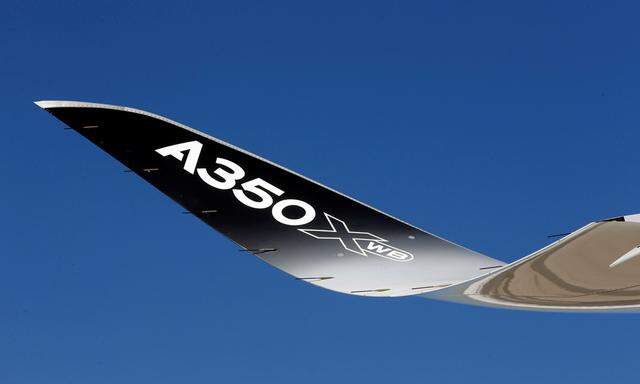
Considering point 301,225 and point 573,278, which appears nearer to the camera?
point 573,278

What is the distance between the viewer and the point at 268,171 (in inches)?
1160

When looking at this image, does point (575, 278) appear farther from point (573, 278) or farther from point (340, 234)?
point (340, 234)

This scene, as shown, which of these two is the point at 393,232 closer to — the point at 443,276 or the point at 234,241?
the point at 443,276

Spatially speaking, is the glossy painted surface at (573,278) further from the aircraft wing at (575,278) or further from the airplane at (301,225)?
the airplane at (301,225)

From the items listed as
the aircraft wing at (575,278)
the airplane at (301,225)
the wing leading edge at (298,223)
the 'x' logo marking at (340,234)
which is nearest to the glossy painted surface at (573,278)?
the aircraft wing at (575,278)

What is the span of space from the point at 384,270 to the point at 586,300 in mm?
6751

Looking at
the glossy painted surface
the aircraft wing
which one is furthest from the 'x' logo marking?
the glossy painted surface

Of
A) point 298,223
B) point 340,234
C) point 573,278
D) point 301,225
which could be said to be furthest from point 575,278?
point 298,223

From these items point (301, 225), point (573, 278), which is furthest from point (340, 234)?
point (573, 278)

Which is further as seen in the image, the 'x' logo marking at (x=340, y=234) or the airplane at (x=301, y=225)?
the 'x' logo marking at (x=340, y=234)

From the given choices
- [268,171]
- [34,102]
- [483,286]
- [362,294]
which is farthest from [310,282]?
[34,102]

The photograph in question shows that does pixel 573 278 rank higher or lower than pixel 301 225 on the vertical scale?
lower

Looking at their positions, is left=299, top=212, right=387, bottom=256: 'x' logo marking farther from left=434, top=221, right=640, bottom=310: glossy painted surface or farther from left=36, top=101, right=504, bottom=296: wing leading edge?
left=434, top=221, right=640, bottom=310: glossy painted surface

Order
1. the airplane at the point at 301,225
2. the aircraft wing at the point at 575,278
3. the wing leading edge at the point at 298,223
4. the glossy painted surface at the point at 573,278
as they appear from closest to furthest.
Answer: the aircraft wing at the point at 575,278 → the glossy painted surface at the point at 573,278 → the airplane at the point at 301,225 → the wing leading edge at the point at 298,223
